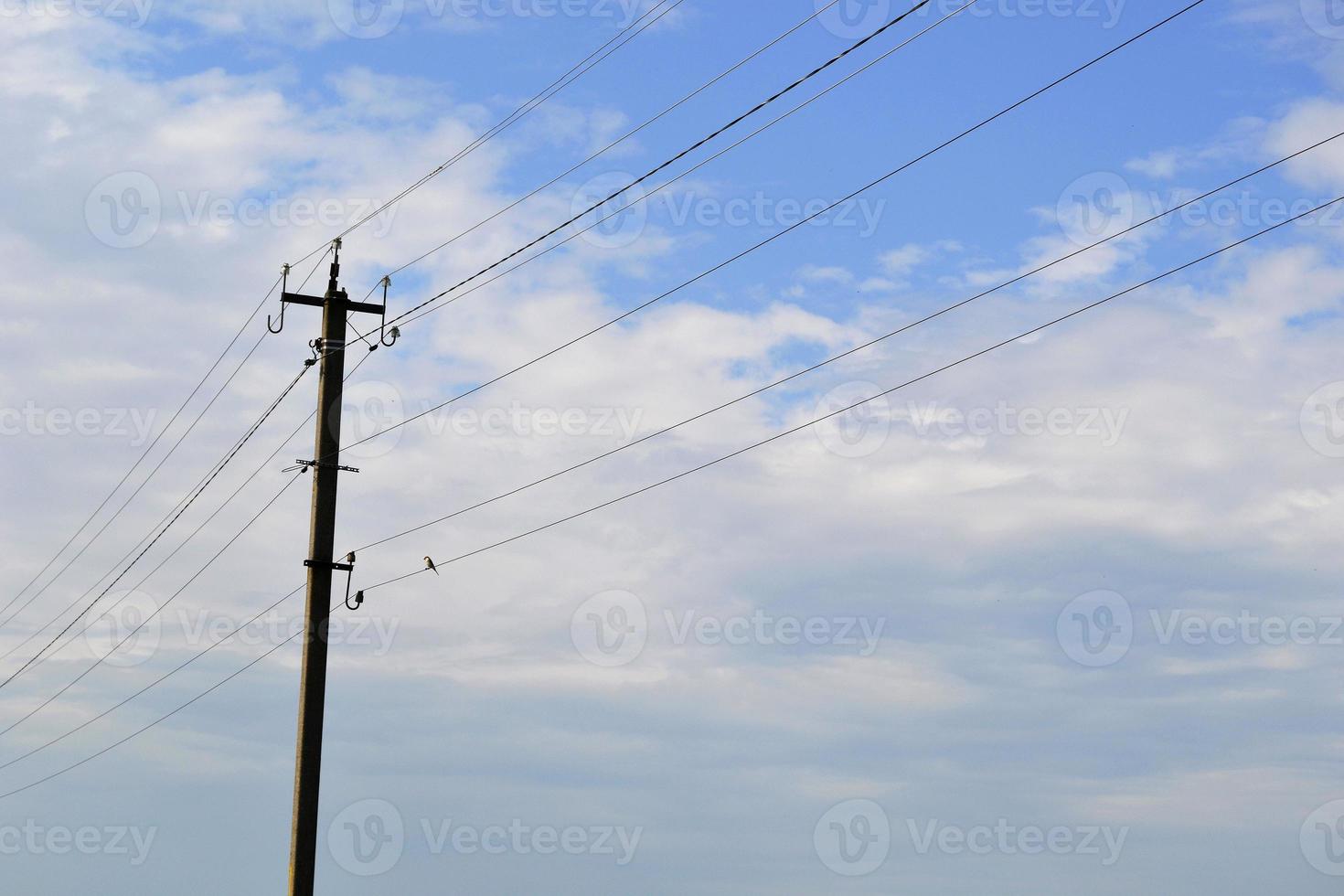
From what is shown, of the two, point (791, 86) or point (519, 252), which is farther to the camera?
point (519, 252)

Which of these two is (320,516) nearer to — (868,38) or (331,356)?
(331,356)

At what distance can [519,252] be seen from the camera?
21250 millimetres

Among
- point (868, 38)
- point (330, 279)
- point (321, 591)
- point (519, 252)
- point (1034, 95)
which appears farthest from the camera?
point (330, 279)

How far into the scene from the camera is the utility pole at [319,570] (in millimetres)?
21578

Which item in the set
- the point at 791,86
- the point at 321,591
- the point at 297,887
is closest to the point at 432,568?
the point at 321,591

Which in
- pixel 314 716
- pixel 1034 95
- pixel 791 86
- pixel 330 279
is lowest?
pixel 314 716

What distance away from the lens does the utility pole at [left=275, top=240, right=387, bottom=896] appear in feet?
70.8

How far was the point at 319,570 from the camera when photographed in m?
22.9

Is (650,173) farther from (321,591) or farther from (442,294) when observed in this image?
(321,591)

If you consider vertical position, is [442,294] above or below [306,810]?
above

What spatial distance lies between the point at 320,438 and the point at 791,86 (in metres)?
9.85

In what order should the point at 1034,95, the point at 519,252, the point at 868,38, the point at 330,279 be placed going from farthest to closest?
the point at 330,279 < the point at 519,252 < the point at 868,38 < the point at 1034,95

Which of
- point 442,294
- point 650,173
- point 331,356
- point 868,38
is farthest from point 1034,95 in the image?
point 331,356

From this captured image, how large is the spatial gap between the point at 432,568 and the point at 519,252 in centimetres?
530
